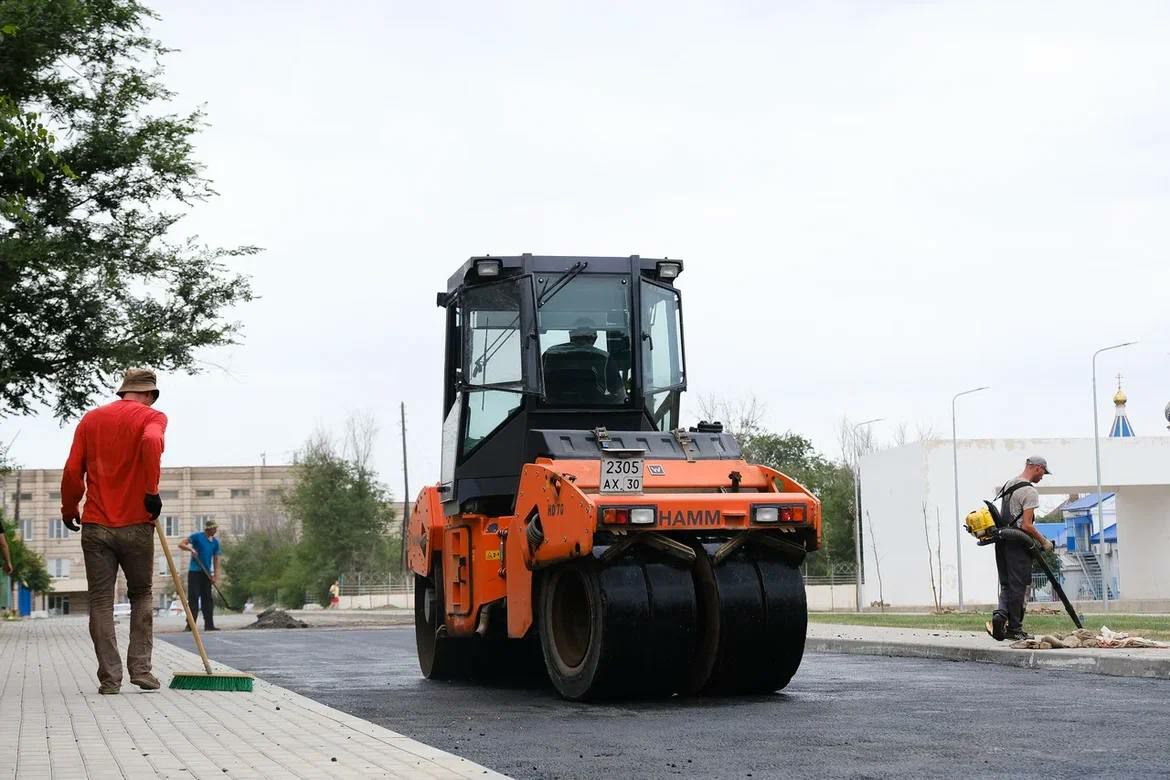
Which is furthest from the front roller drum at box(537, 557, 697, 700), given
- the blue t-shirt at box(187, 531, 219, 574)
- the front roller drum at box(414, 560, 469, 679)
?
the blue t-shirt at box(187, 531, 219, 574)

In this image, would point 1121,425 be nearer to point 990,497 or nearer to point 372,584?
point 990,497

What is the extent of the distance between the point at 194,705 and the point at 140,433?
2023mm

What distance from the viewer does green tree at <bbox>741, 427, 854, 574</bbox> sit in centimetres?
7050

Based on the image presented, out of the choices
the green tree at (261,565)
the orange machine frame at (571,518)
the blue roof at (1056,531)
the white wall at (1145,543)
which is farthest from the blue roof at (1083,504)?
the orange machine frame at (571,518)

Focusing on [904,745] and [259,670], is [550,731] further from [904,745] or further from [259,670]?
[259,670]

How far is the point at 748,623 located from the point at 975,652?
464cm

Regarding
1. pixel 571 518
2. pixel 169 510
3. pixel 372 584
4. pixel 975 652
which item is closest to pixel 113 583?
pixel 571 518

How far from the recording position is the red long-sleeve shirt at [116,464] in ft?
35.4

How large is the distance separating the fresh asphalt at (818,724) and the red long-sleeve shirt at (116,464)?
77.5 inches

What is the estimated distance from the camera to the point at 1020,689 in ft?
36.0

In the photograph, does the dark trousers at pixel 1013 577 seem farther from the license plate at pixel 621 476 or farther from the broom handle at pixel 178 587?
the broom handle at pixel 178 587

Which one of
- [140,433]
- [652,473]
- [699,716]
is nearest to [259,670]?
[140,433]

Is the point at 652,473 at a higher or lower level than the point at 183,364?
lower

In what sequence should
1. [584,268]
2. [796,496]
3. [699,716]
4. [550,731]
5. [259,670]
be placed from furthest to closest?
[259,670]
[584,268]
[796,496]
[699,716]
[550,731]
